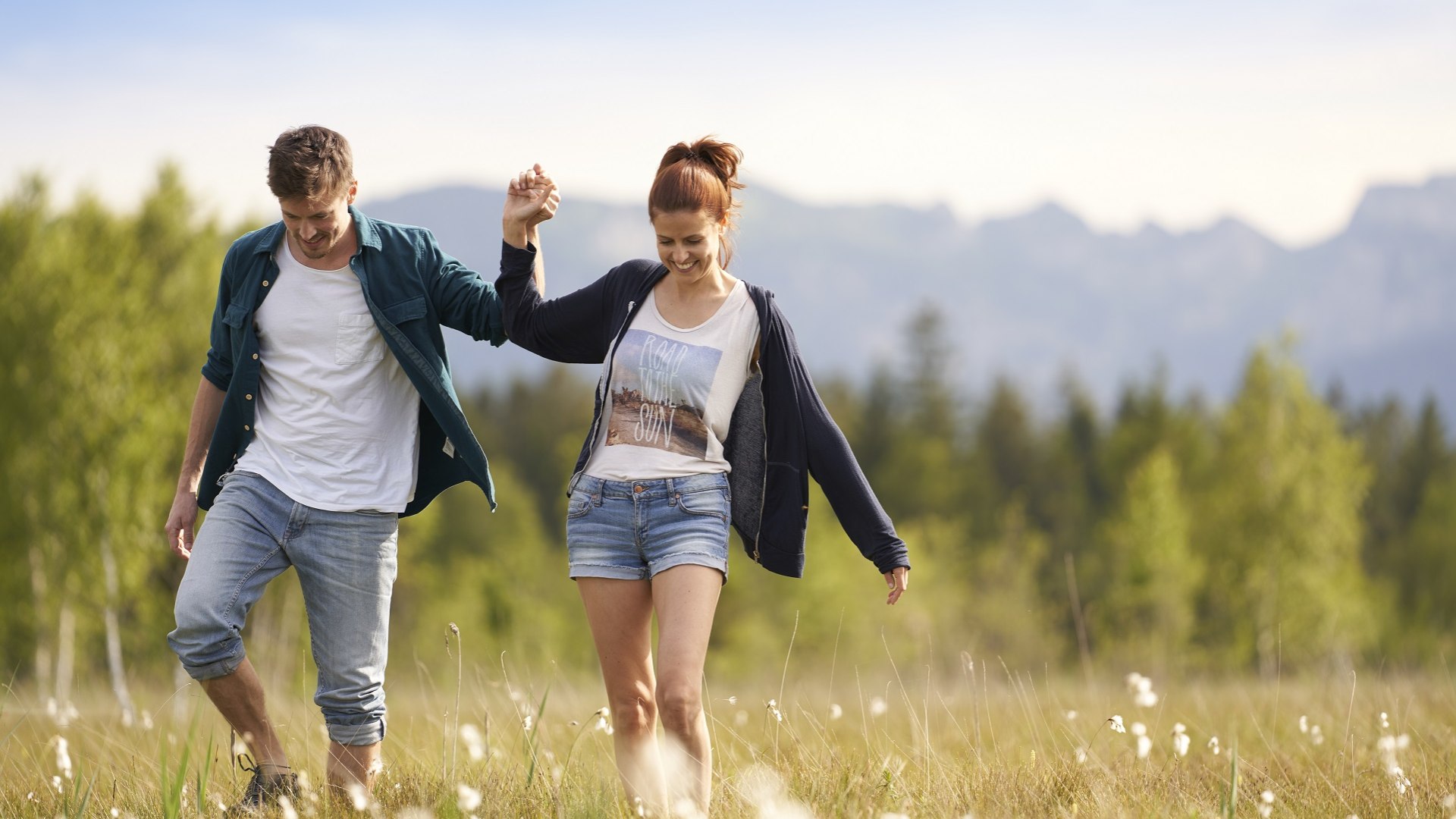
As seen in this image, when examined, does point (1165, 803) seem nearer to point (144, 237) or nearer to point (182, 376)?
→ point (182, 376)

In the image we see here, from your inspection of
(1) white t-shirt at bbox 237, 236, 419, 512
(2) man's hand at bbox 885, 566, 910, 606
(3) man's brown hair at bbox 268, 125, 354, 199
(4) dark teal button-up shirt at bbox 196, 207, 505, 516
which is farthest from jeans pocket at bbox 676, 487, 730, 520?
(3) man's brown hair at bbox 268, 125, 354, 199

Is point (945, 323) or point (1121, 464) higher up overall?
point (945, 323)

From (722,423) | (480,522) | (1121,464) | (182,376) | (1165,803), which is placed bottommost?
(480,522)

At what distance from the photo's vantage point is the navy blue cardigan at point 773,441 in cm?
421

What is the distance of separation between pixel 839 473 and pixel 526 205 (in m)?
1.49

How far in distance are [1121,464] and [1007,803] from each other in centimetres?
5784

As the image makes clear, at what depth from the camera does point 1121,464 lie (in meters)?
58.8

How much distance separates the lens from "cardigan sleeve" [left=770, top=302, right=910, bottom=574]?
4223 mm

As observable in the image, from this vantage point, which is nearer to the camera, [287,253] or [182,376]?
[287,253]

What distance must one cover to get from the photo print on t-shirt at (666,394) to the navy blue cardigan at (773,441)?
0.35 feet

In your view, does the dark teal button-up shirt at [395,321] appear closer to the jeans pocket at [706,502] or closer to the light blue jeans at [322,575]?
the light blue jeans at [322,575]

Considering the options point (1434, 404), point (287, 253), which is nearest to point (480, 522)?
point (1434, 404)

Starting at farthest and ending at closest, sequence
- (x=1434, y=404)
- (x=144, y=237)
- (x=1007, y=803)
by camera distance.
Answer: (x=1434, y=404)
(x=144, y=237)
(x=1007, y=803)

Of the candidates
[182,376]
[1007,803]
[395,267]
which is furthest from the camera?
[182,376]
